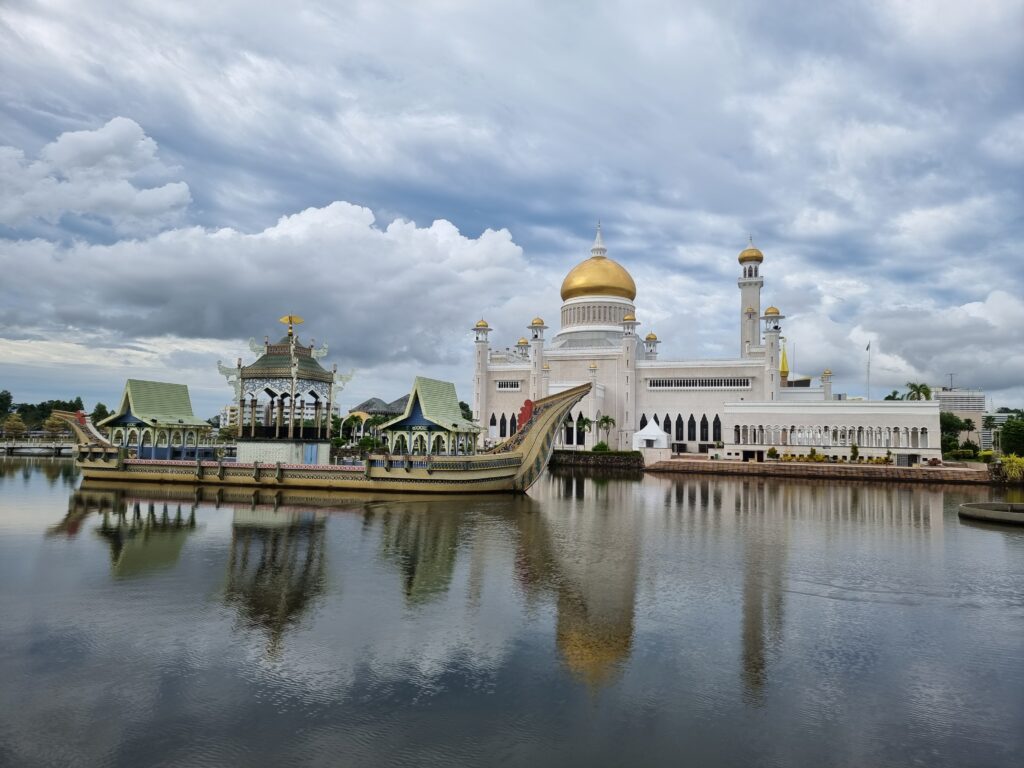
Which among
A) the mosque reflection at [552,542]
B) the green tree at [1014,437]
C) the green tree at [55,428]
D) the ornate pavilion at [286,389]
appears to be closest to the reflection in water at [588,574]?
the mosque reflection at [552,542]

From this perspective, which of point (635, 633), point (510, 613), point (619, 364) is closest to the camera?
point (635, 633)

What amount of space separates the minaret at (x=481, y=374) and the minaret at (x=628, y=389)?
38.6 feet

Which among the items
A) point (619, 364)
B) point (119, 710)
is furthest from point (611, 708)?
point (619, 364)

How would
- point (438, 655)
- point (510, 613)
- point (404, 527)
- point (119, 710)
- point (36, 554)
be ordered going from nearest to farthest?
point (119, 710) → point (438, 655) → point (510, 613) → point (36, 554) → point (404, 527)

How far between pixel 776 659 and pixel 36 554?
15.5 meters

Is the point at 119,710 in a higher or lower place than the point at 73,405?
lower

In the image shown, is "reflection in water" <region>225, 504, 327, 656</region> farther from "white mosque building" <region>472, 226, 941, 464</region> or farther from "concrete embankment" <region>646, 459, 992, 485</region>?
"white mosque building" <region>472, 226, 941, 464</region>

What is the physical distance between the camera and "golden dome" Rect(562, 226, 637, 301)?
62.8 m

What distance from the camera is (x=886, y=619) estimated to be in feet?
36.3

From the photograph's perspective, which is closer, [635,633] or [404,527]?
[635,633]

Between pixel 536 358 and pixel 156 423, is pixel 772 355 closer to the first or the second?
pixel 536 358

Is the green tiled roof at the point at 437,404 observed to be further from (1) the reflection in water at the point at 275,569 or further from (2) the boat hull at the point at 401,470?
(1) the reflection in water at the point at 275,569

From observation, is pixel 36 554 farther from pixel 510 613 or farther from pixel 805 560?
pixel 805 560

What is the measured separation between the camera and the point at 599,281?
62.9 metres
